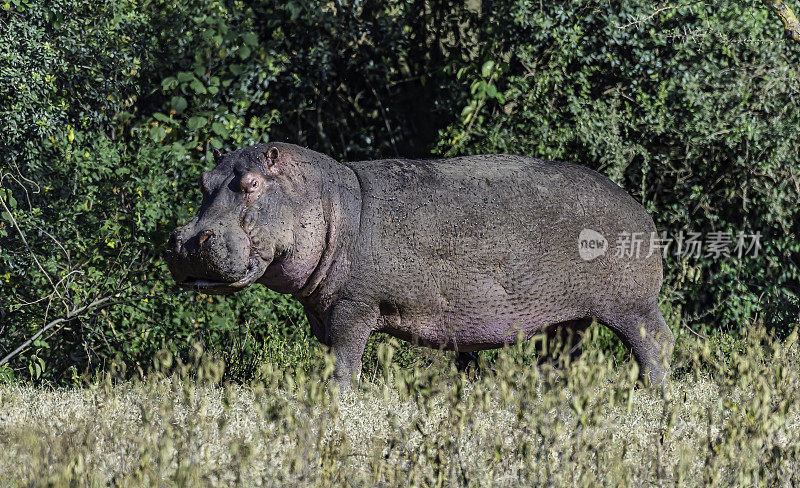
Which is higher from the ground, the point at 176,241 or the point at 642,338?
the point at 176,241

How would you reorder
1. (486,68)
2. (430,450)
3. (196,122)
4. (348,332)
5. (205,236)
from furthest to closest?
1. (486,68)
2. (196,122)
3. (348,332)
4. (205,236)
5. (430,450)

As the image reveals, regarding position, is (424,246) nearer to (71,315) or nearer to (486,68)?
(71,315)

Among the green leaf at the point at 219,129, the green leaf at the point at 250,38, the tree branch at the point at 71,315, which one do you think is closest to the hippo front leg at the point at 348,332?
the tree branch at the point at 71,315

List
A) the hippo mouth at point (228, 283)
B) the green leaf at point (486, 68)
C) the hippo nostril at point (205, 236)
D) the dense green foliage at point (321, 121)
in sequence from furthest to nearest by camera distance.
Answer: the green leaf at point (486, 68) → the dense green foliage at point (321, 121) → the hippo mouth at point (228, 283) → the hippo nostril at point (205, 236)

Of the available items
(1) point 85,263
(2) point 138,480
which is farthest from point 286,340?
(2) point 138,480

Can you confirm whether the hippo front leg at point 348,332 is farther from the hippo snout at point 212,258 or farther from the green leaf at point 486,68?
the green leaf at point 486,68

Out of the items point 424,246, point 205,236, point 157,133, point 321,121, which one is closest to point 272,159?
point 205,236

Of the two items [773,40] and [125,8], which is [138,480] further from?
[773,40]

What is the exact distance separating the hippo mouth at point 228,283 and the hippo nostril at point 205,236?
213 mm

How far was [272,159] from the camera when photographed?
4703 millimetres

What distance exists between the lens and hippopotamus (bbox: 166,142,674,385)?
15.2ft

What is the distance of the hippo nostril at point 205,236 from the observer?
4.39 metres

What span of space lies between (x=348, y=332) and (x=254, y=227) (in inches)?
27.8

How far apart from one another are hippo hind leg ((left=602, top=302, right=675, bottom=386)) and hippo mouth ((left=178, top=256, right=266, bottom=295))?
188 cm
